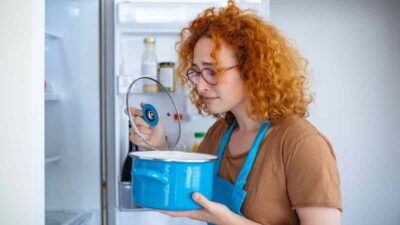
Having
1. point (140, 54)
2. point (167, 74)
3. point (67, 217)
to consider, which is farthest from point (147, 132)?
point (67, 217)

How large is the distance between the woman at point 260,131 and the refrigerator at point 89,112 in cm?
66

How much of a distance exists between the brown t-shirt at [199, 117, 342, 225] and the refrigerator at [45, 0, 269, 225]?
0.75 m

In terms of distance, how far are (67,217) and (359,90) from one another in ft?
5.31

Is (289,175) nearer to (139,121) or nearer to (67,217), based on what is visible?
(139,121)

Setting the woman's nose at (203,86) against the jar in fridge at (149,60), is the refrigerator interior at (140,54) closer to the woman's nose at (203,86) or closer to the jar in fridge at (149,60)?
the jar in fridge at (149,60)

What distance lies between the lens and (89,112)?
5.55 feet

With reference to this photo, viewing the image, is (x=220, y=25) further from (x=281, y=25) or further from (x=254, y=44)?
(x=281, y=25)

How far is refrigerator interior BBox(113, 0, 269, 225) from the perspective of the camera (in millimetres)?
1524

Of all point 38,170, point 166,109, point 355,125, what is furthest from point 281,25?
point 38,170

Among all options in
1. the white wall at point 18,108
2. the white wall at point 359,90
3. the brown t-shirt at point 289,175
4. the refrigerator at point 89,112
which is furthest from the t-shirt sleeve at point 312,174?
the white wall at point 359,90

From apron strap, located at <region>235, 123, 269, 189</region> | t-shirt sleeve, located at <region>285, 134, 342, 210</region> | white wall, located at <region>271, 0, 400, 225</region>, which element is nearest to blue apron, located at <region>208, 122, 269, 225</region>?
apron strap, located at <region>235, 123, 269, 189</region>

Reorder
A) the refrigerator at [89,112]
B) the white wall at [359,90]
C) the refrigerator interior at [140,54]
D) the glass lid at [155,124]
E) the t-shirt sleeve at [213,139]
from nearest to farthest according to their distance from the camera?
1. the glass lid at [155,124]
2. the t-shirt sleeve at [213,139]
3. the refrigerator interior at [140,54]
4. the refrigerator at [89,112]
5. the white wall at [359,90]

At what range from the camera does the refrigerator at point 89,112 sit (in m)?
1.66

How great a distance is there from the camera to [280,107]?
939 millimetres
